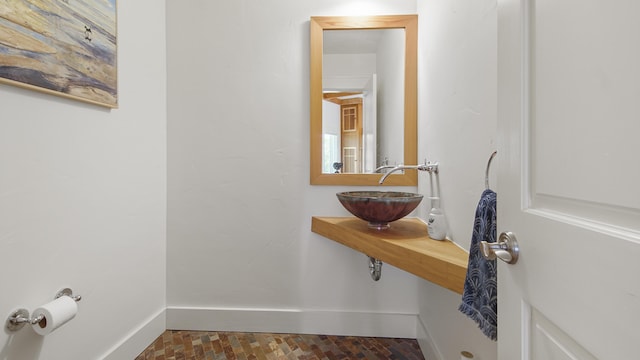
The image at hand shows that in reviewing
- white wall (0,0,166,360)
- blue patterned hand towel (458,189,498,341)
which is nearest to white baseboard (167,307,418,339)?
white wall (0,0,166,360)

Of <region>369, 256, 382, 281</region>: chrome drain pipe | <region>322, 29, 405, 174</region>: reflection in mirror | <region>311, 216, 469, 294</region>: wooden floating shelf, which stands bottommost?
<region>369, 256, 382, 281</region>: chrome drain pipe

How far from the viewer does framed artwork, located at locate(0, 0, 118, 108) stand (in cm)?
102

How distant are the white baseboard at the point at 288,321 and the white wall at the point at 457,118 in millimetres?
274

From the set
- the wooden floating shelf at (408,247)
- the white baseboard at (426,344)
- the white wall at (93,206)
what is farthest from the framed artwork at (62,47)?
the white baseboard at (426,344)

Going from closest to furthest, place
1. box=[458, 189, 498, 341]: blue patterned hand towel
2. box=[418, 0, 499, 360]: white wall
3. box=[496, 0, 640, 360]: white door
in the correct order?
1. box=[496, 0, 640, 360]: white door
2. box=[458, 189, 498, 341]: blue patterned hand towel
3. box=[418, 0, 499, 360]: white wall

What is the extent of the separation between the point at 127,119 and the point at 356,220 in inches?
54.2

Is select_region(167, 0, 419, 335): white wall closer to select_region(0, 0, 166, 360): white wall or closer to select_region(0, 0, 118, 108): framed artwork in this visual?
select_region(0, 0, 166, 360): white wall

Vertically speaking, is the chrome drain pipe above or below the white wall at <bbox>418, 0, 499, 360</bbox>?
below

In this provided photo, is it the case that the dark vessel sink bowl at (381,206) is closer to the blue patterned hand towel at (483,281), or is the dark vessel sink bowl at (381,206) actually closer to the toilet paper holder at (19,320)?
the blue patterned hand towel at (483,281)

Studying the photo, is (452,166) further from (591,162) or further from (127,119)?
(127,119)

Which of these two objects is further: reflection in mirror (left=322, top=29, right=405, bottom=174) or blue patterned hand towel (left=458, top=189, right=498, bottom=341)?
reflection in mirror (left=322, top=29, right=405, bottom=174)

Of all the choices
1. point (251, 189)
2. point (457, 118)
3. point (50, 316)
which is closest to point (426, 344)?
point (457, 118)

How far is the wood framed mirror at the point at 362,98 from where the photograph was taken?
185 cm

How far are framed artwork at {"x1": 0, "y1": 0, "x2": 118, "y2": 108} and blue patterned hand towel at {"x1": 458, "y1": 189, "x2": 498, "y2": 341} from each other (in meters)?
1.57
